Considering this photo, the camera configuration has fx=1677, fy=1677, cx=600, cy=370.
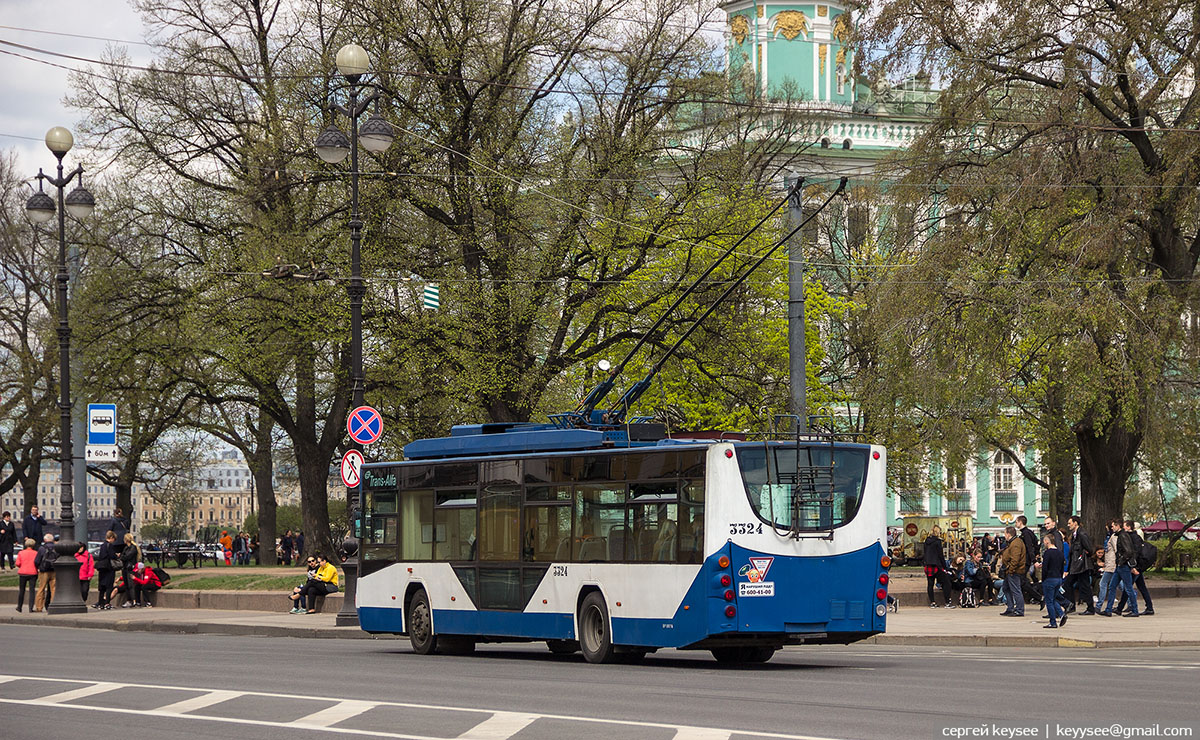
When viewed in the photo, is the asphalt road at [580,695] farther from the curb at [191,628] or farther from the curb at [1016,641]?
the curb at [191,628]

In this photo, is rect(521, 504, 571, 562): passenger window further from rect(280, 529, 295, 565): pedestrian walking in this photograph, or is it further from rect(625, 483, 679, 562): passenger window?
rect(280, 529, 295, 565): pedestrian walking

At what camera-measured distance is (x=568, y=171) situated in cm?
3962

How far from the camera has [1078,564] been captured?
3016cm

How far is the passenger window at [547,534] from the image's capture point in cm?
2120

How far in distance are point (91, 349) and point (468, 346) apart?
10.8m

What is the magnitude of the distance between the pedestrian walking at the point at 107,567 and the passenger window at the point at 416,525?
14.5 meters

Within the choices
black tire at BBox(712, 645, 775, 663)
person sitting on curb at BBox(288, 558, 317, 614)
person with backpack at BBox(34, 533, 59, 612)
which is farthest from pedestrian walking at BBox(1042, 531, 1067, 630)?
person with backpack at BBox(34, 533, 59, 612)

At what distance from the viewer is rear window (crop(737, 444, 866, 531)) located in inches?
765

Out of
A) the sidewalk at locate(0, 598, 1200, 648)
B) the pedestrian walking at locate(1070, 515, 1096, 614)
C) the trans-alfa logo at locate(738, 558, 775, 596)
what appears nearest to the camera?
the trans-alfa logo at locate(738, 558, 775, 596)

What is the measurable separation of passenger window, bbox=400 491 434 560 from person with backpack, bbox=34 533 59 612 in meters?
15.7

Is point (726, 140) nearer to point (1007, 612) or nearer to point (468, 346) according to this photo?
point (468, 346)

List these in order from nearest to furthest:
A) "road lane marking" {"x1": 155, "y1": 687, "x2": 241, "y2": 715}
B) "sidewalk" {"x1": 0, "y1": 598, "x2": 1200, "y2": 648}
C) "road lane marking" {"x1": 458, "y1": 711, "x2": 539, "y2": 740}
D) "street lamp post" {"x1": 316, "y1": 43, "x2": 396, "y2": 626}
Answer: "road lane marking" {"x1": 458, "y1": 711, "x2": 539, "y2": 740}, "road lane marking" {"x1": 155, "y1": 687, "x2": 241, "y2": 715}, "sidewalk" {"x1": 0, "y1": 598, "x2": 1200, "y2": 648}, "street lamp post" {"x1": 316, "y1": 43, "x2": 396, "y2": 626}

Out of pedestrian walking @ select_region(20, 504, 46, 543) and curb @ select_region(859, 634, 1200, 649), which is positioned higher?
pedestrian walking @ select_region(20, 504, 46, 543)

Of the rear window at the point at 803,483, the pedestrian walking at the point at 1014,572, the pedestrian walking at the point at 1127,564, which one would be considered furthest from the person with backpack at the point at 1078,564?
the rear window at the point at 803,483
